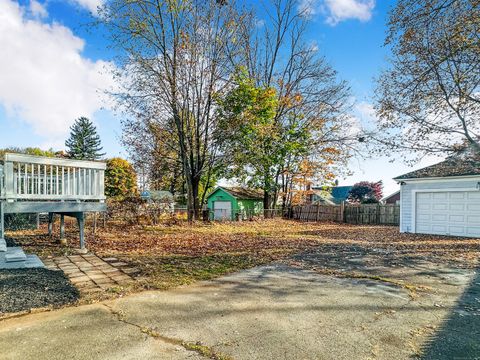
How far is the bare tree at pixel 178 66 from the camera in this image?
12500 millimetres

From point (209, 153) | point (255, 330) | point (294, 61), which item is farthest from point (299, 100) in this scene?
point (255, 330)

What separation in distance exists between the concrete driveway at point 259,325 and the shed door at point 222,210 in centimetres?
2048

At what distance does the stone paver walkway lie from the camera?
4.48 m

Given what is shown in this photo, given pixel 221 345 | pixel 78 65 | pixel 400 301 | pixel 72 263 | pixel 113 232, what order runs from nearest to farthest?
pixel 221 345, pixel 400 301, pixel 72 263, pixel 78 65, pixel 113 232

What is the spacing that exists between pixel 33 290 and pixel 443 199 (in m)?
14.3

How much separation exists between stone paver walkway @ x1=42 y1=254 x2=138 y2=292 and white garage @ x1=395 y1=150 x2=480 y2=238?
452 inches

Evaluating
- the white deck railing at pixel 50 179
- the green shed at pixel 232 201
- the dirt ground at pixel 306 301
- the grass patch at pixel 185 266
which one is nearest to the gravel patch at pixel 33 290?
the dirt ground at pixel 306 301

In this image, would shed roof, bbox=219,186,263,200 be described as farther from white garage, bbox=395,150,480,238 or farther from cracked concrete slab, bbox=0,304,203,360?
cracked concrete slab, bbox=0,304,203,360

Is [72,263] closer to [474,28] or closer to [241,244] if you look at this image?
[241,244]

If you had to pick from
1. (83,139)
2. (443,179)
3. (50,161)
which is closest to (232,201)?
(443,179)

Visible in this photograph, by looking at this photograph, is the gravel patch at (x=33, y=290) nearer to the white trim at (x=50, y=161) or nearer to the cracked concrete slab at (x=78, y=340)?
the cracked concrete slab at (x=78, y=340)

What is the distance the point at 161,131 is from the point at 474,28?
12.2m

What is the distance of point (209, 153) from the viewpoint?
14914 mm

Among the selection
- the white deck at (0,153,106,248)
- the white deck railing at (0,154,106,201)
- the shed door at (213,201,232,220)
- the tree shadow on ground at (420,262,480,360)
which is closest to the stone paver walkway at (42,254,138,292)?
the white deck at (0,153,106,248)
